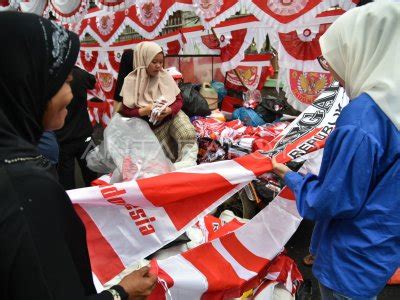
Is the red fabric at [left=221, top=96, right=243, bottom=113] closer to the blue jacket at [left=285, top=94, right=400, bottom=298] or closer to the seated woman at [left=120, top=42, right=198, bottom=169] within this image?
the seated woman at [left=120, top=42, right=198, bottom=169]

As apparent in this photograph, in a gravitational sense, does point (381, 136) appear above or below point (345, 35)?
below

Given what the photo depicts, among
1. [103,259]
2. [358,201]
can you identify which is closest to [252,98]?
[103,259]

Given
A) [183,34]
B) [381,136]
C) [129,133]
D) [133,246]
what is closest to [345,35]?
[381,136]

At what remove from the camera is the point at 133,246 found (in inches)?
85.4

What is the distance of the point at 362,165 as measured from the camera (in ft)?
4.53

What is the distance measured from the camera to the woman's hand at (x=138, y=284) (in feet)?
3.87

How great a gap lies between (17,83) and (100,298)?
64cm

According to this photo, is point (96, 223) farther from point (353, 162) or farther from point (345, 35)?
point (345, 35)

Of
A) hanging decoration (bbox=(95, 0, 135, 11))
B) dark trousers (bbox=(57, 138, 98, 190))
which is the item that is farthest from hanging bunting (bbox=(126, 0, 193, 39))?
dark trousers (bbox=(57, 138, 98, 190))

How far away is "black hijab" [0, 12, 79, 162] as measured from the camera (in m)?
0.85

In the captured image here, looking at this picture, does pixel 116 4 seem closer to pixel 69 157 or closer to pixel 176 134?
pixel 69 157

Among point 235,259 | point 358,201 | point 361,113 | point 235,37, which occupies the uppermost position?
point 235,37

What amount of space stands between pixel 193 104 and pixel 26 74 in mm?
3452

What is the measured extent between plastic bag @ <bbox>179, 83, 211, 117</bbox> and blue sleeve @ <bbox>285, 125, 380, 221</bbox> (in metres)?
2.83
